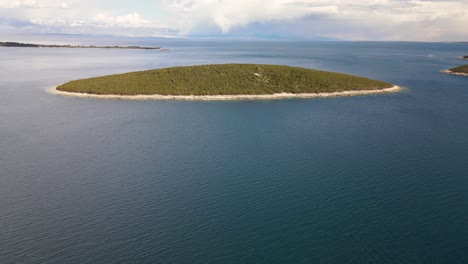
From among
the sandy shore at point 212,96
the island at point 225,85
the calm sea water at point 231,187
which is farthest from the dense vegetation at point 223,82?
the calm sea water at point 231,187

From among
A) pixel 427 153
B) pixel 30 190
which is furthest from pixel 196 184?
pixel 427 153

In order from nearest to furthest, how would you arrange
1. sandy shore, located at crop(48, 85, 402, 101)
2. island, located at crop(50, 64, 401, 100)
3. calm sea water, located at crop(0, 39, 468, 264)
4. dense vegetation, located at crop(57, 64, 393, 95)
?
calm sea water, located at crop(0, 39, 468, 264) < sandy shore, located at crop(48, 85, 402, 101) < island, located at crop(50, 64, 401, 100) < dense vegetation, located at crop(57, 64, 393, 95)

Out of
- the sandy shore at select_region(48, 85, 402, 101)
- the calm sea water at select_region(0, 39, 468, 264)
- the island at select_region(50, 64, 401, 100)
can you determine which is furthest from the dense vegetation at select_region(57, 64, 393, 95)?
the calm sea water at select_region(0, 39, 468, 264)

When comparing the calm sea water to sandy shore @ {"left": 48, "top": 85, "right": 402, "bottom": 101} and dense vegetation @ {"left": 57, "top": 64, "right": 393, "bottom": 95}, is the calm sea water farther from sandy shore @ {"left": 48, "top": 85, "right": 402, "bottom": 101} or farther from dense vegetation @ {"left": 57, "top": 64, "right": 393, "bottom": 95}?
dense vegetation @ {"left": 57, "top": 64, "right": 393, "bottom": 95}

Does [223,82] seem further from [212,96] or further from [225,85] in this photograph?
[212,96]

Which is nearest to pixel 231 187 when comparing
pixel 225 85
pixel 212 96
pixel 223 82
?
pixel 212 96

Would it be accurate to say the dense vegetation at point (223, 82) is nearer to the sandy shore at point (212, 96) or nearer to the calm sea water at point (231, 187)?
the sandy shore at point (212, 96)
